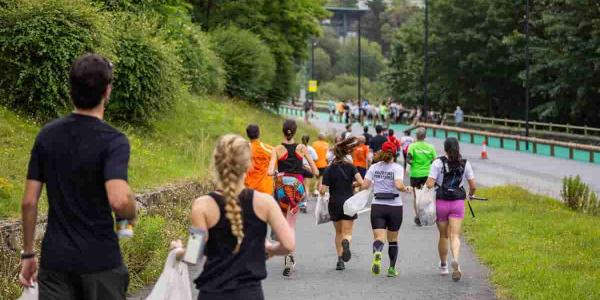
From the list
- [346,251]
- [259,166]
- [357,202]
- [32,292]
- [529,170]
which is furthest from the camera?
[529,170]

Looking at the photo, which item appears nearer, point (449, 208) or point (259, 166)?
point (449, 208)

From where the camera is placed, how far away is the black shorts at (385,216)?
479 inches

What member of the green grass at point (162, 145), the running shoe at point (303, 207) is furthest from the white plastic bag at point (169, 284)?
the running shoe at point (303, 207)

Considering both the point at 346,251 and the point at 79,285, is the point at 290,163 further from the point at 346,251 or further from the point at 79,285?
the point at 79,285

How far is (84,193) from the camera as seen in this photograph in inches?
200

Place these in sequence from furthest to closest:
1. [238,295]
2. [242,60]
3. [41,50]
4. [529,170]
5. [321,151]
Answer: [242,60]
[529,170]
[321,151]
[41,50]
[238,295]

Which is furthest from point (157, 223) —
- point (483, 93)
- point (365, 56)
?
point (365, 56)

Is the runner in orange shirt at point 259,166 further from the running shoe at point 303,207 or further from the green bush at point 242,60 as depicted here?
the green bush at point 242,60

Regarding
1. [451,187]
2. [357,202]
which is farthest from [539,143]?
[451,187]

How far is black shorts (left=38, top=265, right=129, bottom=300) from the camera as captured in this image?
5.07 metres

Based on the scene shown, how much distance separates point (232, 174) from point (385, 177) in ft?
22.6

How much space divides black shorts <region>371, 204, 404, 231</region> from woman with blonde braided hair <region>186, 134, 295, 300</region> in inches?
263

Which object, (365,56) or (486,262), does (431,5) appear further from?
(486,262)

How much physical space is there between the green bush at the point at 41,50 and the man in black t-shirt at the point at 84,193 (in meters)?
14.3
